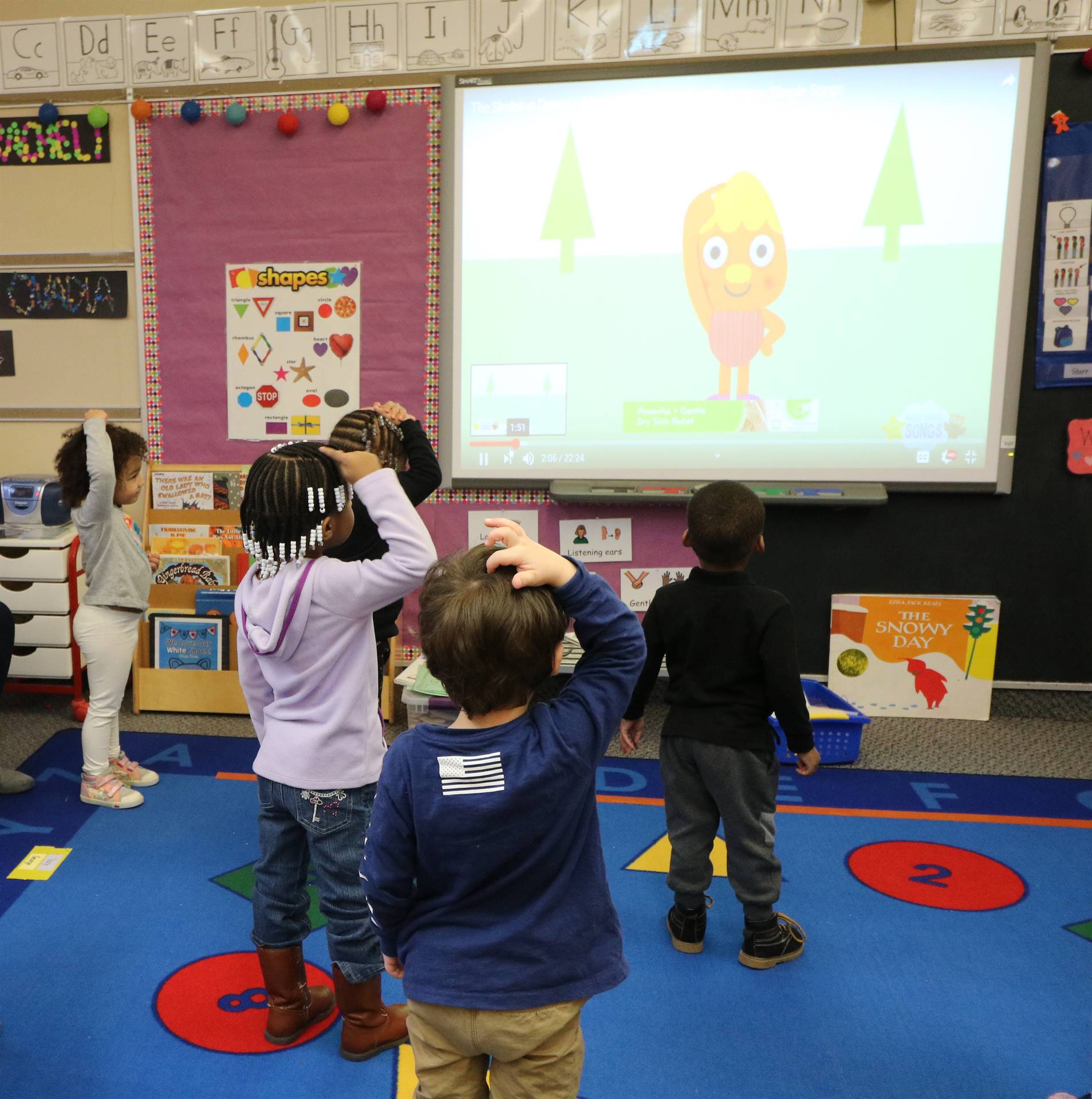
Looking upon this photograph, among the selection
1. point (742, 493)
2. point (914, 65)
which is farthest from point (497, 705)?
point (914, 65)

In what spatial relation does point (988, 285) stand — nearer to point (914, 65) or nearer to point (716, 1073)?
point (914, 65)

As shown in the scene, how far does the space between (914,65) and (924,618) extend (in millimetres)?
1816

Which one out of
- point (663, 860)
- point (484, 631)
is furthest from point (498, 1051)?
point (663, 860)

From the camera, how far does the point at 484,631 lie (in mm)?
933

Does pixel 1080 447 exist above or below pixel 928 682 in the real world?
above

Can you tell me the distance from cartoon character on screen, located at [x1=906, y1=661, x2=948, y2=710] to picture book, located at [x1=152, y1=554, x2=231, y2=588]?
2497 millimetres

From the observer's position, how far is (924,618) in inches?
125

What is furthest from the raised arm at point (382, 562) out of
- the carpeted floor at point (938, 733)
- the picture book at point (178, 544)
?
the picture book at point (178, 544)

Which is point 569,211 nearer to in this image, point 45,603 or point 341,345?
point 341,345

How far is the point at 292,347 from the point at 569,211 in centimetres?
111

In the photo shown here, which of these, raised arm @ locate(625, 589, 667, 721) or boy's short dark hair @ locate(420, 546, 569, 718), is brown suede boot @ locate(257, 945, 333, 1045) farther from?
boy's short dark hair @ locate(420, 546, 569, 718)

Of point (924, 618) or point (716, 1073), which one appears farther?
point (924, 618)

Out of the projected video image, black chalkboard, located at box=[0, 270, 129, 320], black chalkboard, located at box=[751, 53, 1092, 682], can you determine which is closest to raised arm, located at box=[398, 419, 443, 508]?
the projected video image

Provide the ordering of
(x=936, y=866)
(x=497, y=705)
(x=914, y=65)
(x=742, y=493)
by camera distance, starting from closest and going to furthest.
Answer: (x=497, y=705), (x=742, y=493), (x=936, y=866), (x=914, y=65)
